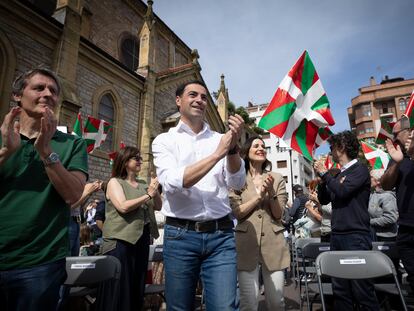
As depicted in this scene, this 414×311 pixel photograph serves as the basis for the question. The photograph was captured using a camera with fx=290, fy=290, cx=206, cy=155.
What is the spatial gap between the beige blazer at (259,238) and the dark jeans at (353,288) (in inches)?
27.1

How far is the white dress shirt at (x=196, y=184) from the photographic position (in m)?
2.12

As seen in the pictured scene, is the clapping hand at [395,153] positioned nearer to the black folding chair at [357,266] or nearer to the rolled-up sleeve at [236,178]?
the black folding chair at [357,266]

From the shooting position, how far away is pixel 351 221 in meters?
3.14

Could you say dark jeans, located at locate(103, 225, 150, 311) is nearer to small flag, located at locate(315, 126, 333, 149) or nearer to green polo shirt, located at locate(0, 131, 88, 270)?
green polo shirt, located at locate(0, 131, 88, 270)

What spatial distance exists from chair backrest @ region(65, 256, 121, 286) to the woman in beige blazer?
1.23 metres

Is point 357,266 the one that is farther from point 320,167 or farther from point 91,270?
point 91,270

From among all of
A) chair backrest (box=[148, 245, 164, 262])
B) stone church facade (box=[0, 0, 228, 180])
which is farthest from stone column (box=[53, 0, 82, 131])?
chair backrest (box=[148, 245, 164, 262])

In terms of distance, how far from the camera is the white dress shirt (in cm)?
212

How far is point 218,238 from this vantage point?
212 centimetres

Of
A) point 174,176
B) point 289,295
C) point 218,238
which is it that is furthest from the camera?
point 289,295

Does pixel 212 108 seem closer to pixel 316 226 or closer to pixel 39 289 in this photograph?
pixel 316 226

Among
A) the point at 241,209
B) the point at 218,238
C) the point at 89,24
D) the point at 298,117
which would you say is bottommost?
the point at 218,238

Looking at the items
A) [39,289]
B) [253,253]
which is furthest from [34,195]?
[253,253]

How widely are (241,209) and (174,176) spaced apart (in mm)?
1200
